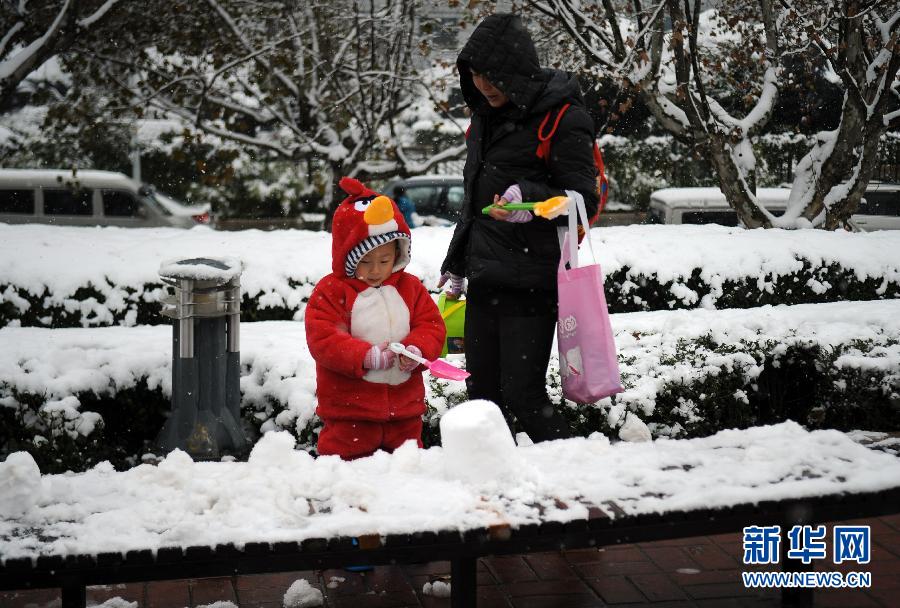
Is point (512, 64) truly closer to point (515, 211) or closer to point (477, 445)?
point (515, 211)

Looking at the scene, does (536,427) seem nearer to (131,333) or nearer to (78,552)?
(78,552)

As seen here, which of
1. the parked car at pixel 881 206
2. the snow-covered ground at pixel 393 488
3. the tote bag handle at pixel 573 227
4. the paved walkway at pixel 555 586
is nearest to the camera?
the snow-covered ground at pixel 393 488

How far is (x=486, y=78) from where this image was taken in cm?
380

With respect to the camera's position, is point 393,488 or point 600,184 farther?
point 600,184

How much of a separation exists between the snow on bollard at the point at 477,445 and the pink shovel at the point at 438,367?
346 millimetres

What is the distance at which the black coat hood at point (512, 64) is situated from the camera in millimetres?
3750

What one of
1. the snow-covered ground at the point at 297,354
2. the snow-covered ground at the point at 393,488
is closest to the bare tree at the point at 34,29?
the snow-covered ground at the point at 297,354

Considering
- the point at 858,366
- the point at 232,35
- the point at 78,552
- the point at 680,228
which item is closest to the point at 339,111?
the point at 232,35

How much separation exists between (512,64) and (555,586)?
75.8 inches

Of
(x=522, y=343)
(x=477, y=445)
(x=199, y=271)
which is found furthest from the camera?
(x=199, y=271)

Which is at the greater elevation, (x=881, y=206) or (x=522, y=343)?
(x=522, y=343)

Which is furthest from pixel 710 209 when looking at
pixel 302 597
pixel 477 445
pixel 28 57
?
pixel 477 445

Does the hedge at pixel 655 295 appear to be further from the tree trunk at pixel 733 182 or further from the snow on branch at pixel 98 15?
the snow on branch at pixel 98 15

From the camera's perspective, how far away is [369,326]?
3799 millimetres
